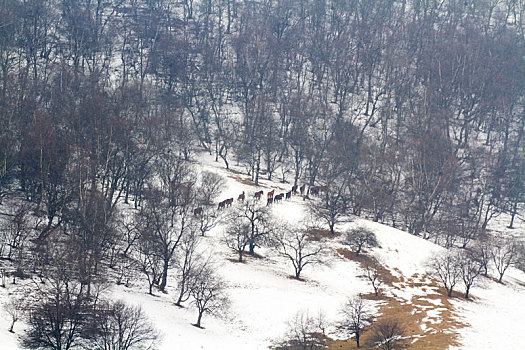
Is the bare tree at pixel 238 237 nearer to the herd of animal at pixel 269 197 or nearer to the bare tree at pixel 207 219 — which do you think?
the bare tree at pixel 207 219

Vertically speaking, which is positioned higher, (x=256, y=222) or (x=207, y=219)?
(x=256, y=222)

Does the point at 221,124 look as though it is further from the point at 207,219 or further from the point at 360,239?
the point at 360,239

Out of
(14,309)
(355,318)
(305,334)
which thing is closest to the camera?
(14,309)

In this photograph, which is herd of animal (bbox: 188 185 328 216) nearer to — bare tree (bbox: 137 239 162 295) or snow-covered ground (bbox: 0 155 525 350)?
snow-covered ground (bbox: 0 155 525 350)

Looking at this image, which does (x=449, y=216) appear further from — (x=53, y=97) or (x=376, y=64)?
(x=53, y=97)

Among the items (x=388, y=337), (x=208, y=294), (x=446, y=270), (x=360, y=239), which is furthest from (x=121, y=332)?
(x=446, y=270)
